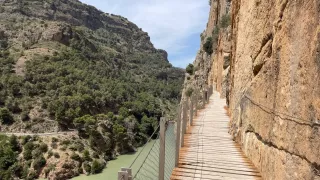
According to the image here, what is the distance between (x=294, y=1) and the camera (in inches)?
156

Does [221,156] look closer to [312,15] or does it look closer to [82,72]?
[312,15]

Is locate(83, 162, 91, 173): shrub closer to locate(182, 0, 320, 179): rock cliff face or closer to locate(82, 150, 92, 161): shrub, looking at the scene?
locate(82, 150, 92, 161): shrub

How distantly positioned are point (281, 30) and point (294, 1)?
68 centimetres

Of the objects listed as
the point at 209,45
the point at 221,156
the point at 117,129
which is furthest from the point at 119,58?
the point at 221,156

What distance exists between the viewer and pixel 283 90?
428 centimetres

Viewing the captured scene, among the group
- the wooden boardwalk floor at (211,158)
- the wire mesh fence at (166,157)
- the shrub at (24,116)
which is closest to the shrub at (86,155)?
the shrub at (24,116)

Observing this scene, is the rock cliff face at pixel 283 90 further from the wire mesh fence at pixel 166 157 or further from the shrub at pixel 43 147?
the shrub at pixel 43 147

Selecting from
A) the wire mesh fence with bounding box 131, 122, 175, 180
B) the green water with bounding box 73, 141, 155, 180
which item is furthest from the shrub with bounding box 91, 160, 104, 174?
the wire mesh fence with bounding box 131, 122, 175, 180

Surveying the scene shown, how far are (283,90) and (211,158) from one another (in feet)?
10.8

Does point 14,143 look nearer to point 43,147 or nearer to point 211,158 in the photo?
point 43,147

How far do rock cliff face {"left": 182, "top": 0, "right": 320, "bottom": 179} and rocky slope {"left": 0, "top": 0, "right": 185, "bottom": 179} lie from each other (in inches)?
1375

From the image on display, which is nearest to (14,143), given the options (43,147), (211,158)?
(43,147)

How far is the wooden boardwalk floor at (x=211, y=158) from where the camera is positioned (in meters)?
6.00

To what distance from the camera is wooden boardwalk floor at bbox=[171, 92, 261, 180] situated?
6.00 metres
